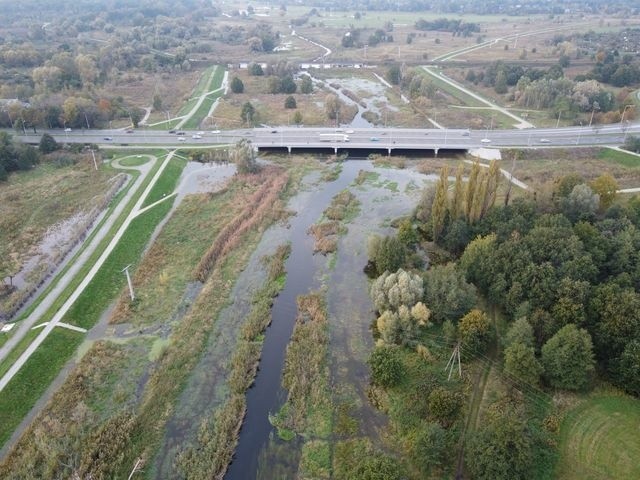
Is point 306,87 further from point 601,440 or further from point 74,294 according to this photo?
point 601,440

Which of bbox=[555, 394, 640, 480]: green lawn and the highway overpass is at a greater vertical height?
the highway overpass

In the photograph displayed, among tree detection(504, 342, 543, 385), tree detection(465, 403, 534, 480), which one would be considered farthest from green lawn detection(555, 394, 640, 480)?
tree detection(465, 403, 534, 480)

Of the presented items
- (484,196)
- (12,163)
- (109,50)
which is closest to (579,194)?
(484,196)

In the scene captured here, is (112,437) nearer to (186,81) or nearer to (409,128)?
(409,128)

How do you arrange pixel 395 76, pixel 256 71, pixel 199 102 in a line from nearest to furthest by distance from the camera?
pixel 199 102
pixel 395 76
pixel 256 71

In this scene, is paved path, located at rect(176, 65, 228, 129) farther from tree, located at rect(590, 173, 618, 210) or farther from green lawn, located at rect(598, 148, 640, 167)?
green lawn, located at rect(598, 148, 640, 167)

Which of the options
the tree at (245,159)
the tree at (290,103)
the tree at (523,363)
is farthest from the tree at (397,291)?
the tree at (290,103)

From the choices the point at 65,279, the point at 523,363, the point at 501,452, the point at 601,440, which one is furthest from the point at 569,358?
the point at 65,279
